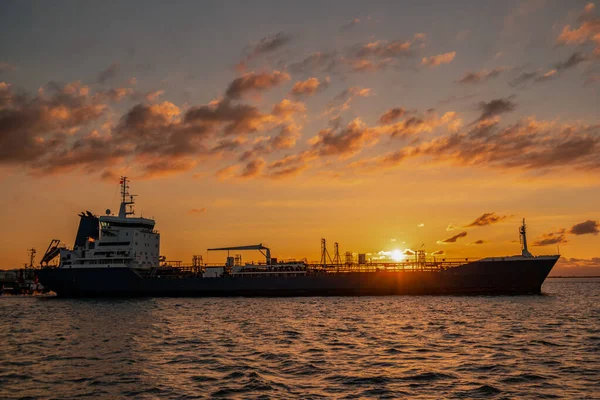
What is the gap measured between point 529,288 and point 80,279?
5856 cm

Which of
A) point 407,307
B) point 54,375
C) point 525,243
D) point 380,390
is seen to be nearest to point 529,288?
point 525,243

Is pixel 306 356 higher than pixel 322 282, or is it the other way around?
pixel 322 282

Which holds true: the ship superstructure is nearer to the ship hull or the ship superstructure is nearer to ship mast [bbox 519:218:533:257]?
the ship hull

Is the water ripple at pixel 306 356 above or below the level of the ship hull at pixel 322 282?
below

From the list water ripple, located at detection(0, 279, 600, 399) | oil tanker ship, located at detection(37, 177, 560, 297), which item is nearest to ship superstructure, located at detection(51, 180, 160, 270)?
oil tanker ship, located at detection(37, 177, 560, 297)

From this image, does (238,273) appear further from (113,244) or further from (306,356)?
(306,356)

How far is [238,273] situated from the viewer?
67062mm

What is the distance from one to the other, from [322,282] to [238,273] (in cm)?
1203

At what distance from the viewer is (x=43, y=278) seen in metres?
67.2

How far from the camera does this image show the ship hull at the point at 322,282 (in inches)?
2355

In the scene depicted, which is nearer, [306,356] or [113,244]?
[306,356]

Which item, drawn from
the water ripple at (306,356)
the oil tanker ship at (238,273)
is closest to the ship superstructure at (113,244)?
the oil tanker ship at (238,273)

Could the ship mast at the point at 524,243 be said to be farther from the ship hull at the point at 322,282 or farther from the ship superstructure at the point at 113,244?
the ship superstructure at the point at 113,244

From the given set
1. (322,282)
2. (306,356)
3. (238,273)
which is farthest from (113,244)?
(306,356)
